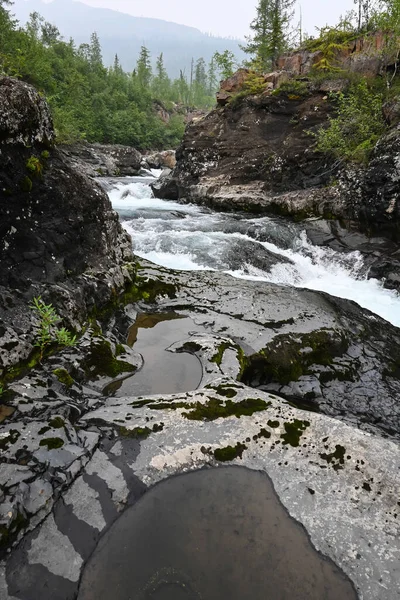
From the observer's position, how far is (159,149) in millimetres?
59938

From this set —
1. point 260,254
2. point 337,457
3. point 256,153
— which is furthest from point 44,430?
point 256,153

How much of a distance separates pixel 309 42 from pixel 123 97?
47.3m

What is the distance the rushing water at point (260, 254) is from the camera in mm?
10062

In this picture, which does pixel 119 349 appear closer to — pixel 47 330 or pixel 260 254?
pixel 47 330

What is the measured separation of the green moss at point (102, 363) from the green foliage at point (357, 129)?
41.0 ft

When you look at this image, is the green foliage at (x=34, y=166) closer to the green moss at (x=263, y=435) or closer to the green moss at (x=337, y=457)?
the green moss at (x=263, y=435)

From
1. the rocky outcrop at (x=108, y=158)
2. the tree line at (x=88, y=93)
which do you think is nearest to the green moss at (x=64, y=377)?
the tree line at (x=88, y=93)

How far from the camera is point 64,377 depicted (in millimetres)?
3857

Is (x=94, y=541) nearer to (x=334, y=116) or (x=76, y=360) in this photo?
(x=76, y=360)

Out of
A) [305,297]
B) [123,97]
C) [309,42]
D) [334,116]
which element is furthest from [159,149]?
[305,297]

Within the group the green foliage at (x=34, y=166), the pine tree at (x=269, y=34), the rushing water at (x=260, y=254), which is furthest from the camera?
the pine tree at (x=269, y=34)

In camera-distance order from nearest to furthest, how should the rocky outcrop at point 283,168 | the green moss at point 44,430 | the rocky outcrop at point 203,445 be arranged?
the rocky outcrop at point 203,445, the green moss at point 44,430, the rocky outcrop at point 283,168

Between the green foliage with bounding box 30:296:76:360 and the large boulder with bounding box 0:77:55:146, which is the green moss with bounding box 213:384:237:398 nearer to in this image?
the green foliage with bounding box 30:296:76:360

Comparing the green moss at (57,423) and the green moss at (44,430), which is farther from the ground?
→ the green moss at (44,430)
